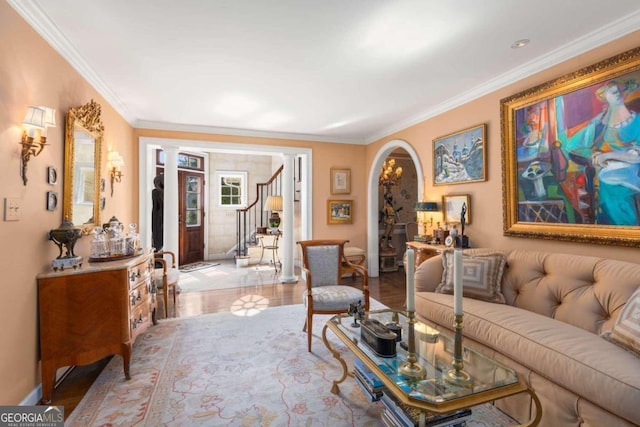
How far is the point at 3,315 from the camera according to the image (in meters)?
1.75

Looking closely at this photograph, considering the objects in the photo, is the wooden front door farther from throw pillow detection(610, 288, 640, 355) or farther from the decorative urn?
throw pillow detection(610, 288, 640, 355)

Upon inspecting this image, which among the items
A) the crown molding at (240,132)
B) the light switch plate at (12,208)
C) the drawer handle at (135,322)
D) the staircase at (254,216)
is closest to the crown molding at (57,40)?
the crown molding at (240,132)

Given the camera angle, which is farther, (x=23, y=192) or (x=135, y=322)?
(x=135, y=322)

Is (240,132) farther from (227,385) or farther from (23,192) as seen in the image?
(227,385)

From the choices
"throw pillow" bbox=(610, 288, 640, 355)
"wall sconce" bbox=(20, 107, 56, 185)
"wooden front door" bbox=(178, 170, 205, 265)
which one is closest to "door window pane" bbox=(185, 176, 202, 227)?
"wooden front door" bbox=(178, 170, 205, 265)

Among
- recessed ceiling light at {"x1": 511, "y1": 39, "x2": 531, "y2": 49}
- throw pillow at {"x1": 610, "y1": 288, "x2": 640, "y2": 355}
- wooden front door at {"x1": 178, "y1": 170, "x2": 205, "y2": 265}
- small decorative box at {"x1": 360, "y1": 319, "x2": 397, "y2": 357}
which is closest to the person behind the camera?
throw pillow at {"x1": 610, "y1": 288, "x2": 640, "y2": 355}

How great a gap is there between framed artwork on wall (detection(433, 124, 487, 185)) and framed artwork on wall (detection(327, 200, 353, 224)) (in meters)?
1.96

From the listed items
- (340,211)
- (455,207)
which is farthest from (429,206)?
(340,211)

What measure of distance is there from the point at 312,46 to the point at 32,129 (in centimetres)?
217

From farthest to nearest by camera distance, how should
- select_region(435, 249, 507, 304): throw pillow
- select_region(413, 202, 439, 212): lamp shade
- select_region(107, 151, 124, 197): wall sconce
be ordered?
1. select_region(413, 202, 439, 212): lamp shade
2. select_region(107, 151, 124, 197): wall sconce
3. select_region(435, 249, 507, 304): throw pillow

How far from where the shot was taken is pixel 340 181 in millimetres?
5664

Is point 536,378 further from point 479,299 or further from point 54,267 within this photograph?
point 54,267

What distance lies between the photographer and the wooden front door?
6961 mm

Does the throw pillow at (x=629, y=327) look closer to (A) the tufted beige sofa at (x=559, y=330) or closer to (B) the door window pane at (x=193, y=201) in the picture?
(A) the tufted beige sofa at (x=559, y=330)
